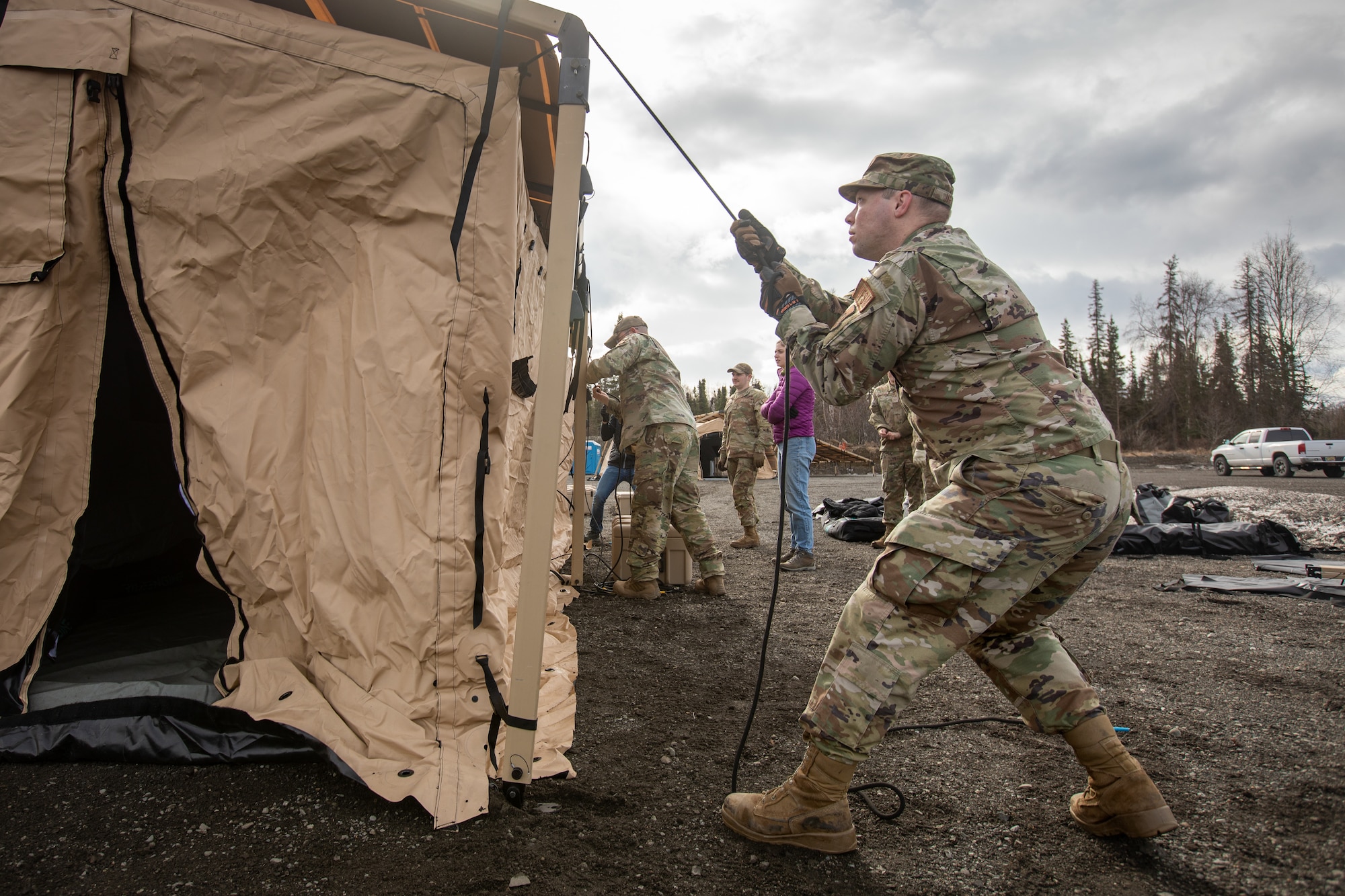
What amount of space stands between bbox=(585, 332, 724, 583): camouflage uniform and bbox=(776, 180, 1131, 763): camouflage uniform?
10.2 feet

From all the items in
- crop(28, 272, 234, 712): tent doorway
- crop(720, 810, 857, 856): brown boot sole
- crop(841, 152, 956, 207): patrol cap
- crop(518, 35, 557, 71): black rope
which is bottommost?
crop(720, 810, 857, 856): brown boot sole

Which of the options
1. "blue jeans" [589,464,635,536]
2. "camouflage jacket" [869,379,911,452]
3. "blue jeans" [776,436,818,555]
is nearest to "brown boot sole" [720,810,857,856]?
"blue jeans" [776,436,818,555]

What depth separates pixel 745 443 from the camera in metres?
7.84

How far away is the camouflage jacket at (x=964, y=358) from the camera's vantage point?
6.09ft

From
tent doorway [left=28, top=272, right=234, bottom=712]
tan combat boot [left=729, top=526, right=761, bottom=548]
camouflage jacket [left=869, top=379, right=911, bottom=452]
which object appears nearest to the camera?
tent doorway [left=28, top=272, right=234, bottom=712]

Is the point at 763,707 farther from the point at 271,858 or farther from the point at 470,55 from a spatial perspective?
the point at 470,55

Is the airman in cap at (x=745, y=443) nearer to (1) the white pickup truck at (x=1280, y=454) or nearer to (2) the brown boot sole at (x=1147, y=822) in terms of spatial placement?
(2) the brown boot sole at (x=1147, y=822)

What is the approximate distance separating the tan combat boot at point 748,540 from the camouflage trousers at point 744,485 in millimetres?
47

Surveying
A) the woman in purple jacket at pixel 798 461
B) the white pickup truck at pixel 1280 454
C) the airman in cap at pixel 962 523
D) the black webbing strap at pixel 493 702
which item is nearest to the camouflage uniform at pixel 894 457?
the woman in purple jacket at pixel 798 461

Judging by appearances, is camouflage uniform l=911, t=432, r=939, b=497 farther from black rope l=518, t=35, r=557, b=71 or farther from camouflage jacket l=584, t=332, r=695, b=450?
black rope l=518, t=35, r=557, b=71

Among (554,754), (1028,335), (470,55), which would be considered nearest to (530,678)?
(554,754)

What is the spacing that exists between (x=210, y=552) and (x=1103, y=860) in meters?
3.14

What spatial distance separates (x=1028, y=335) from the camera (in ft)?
6.35

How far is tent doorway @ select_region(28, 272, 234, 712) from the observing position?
2975 millimetres
